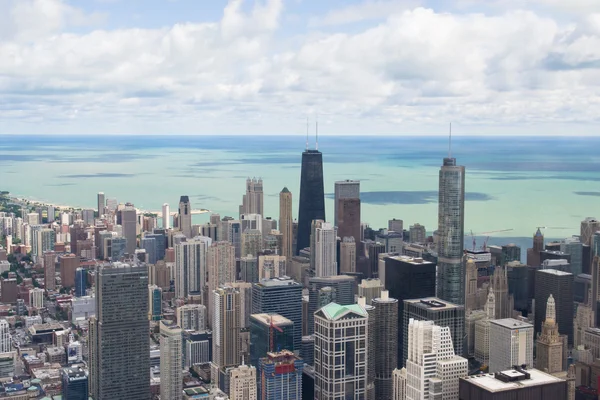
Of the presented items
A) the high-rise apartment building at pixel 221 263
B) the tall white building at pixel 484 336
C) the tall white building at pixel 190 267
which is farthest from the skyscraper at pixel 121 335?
the tall white building at pixel 190 267

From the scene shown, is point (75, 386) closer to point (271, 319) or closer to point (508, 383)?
point (271, 319)

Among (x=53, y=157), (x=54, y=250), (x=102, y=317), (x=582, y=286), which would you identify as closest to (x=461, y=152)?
(x=582, y=286)

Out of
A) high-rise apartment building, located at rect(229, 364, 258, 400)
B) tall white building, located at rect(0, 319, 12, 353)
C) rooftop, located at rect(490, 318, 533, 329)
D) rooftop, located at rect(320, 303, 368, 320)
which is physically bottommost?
tall white building, located at rect(0, 319, 12, 353)

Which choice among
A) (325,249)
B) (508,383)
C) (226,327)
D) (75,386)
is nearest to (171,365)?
(75,386)

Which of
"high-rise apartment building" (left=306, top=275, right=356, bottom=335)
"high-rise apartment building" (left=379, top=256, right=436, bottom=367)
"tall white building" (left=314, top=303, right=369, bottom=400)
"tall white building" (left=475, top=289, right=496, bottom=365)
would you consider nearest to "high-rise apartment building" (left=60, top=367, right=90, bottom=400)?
"tall white building" (left=314, top=303, right=369, bottom=400)

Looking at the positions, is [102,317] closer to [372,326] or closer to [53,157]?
[372,326]

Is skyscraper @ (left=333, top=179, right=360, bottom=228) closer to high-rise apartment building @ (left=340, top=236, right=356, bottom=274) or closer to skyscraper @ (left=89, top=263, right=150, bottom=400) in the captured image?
high-rise apartment building @ (left=340, top=236, right=356, bottom=274)

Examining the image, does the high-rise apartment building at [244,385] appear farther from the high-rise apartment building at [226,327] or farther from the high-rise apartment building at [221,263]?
the high-rise apartment building at [221,263]
